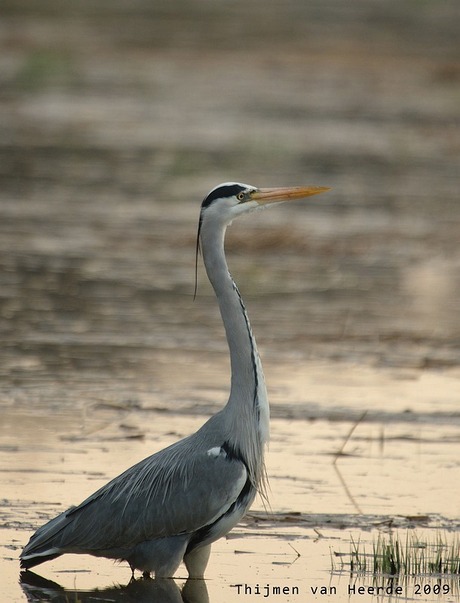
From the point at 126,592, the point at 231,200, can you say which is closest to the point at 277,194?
the point at 231,200

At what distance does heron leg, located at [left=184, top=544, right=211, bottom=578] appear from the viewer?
273 inches

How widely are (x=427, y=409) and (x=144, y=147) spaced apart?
12247 millimetres

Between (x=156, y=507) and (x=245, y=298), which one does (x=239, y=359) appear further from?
(x=245, y=298)

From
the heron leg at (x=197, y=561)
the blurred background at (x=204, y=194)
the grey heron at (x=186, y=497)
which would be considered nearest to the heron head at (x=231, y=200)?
the grey heron at (x=186, y=497)

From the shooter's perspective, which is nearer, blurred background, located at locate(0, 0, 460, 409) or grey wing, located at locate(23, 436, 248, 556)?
grey wing, located at locate(23, 436, 248, 556)

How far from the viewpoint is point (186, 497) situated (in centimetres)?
678

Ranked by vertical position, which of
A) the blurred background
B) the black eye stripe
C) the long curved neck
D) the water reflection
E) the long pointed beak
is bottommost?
the blurred background

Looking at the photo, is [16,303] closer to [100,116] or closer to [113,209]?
[113,209]

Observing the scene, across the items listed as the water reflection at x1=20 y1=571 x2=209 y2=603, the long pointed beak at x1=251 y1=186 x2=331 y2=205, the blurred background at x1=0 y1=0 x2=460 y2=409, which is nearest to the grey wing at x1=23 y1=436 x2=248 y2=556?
the water reflection at x1=20 y1=571 x2=209 y2=603

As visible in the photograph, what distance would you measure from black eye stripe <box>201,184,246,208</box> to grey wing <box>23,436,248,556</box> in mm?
1195

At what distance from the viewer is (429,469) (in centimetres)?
857

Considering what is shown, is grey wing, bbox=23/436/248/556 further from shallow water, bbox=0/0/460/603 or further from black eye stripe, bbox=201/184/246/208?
black eye stripe, bbox=201/184/246/208

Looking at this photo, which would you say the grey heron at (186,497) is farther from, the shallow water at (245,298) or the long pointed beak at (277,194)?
the long pointed beak at (277,194)

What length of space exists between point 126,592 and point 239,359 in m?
1.18
